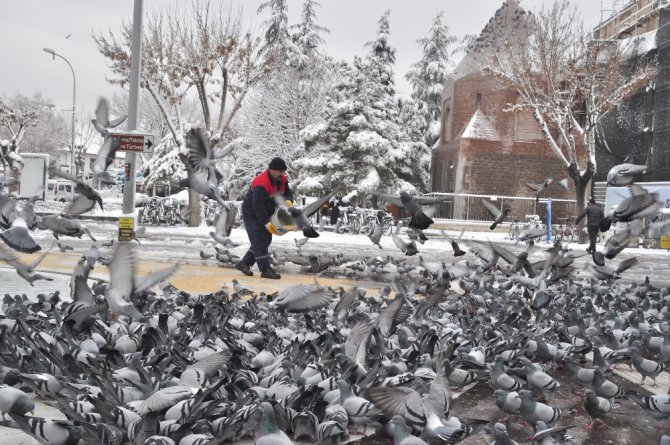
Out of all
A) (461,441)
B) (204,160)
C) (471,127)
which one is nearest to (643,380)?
(461,441)

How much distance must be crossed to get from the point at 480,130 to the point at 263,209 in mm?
30661

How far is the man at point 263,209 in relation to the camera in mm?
9883

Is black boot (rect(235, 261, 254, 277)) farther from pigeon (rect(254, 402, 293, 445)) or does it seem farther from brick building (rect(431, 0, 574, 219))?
brick building (rect(431, 0, 574, 219))

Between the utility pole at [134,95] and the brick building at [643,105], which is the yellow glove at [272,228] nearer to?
the utility pole at [134,95]

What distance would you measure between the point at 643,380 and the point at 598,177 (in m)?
39.7

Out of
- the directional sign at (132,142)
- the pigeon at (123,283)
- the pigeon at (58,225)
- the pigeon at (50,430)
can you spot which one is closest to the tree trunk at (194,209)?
the directional sign at (132,142)

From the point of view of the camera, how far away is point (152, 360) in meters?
4.47

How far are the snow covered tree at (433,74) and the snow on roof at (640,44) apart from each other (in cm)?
1286

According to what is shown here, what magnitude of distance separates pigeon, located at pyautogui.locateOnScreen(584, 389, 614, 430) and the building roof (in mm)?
27384

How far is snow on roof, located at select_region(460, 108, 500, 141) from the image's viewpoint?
126 feet

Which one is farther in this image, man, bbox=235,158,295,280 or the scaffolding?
the scaffolding

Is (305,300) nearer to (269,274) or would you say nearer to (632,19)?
(269,274)

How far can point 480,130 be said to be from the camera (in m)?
38.7

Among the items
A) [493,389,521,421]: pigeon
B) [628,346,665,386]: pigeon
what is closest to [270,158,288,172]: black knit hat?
[628,346,665,386]: pigeon
